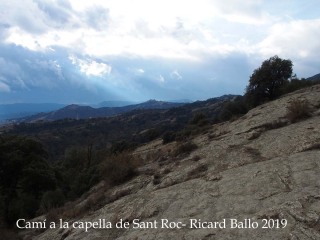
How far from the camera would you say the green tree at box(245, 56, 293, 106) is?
49406 mm

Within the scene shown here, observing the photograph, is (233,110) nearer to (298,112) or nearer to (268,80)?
(268,80)

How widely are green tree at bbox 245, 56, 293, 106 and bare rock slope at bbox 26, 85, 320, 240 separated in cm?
2583

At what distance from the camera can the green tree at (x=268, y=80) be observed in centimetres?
4941

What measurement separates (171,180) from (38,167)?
27.4 m

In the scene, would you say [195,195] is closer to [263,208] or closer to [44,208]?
[263,208]

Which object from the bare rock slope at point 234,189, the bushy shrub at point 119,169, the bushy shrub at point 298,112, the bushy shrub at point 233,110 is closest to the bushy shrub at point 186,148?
the bare rock slope at point 234,189

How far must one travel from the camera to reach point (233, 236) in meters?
10.3

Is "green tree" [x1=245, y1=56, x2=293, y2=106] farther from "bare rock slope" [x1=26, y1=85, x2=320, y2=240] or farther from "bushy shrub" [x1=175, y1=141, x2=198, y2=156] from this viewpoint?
"bushy shrub" [x1=175, y1=141, x2=198, y2=156]

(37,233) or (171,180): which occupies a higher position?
(171,180)

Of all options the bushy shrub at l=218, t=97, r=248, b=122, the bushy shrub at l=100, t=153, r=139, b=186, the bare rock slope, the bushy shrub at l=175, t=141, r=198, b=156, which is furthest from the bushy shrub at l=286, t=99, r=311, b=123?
the bushy shrub at l=218, t=97, r=248, b=122

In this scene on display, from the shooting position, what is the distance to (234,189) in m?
13.7

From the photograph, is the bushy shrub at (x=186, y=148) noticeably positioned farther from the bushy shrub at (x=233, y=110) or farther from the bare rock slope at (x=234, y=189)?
the bushy shrub at (x=233, y=110)

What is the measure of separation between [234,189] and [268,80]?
3876 centimetres

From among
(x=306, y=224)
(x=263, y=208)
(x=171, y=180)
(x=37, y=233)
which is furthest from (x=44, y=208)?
(x=306, y=224)
